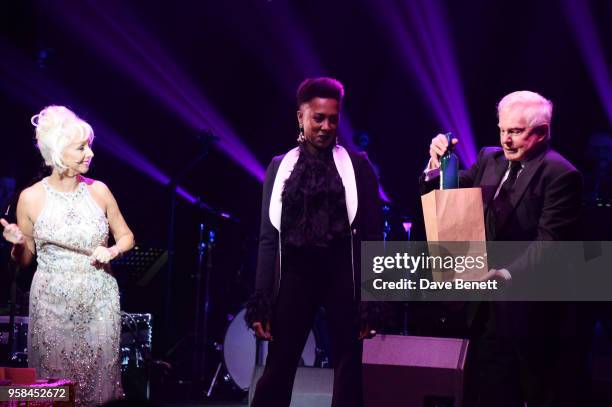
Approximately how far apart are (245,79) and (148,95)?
3.78 feet

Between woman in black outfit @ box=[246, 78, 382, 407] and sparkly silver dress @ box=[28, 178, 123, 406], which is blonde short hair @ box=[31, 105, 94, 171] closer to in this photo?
sparkly silver dress @ box=[28, 178, 123, 406]

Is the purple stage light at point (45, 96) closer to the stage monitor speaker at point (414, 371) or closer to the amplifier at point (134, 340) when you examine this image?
the amplifier at point (134, 340)

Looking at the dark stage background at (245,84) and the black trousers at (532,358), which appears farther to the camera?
the dark stage background at (245,84)

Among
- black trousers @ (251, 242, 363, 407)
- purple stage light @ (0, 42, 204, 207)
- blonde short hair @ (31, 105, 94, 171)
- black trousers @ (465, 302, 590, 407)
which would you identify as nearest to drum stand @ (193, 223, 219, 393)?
purple stage light @ (0, 42, 204, 207)

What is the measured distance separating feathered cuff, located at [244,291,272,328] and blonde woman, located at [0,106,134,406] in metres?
0.82

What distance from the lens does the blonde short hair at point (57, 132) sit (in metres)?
3.82

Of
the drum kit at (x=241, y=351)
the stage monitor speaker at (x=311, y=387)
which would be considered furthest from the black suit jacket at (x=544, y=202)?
the drum kit at (x=241, y=351)

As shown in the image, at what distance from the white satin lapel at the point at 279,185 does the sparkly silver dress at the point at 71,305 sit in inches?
38.4

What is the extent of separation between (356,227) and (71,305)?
1.50 metres

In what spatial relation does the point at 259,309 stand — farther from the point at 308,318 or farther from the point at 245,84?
the point at 245,84

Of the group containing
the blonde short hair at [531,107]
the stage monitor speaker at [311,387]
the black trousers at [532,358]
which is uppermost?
the blonde short hair at [531,107]

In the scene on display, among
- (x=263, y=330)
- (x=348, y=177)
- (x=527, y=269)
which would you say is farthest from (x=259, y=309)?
(x=527, y=269)

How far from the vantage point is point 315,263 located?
343cm

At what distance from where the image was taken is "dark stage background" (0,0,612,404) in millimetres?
7762
